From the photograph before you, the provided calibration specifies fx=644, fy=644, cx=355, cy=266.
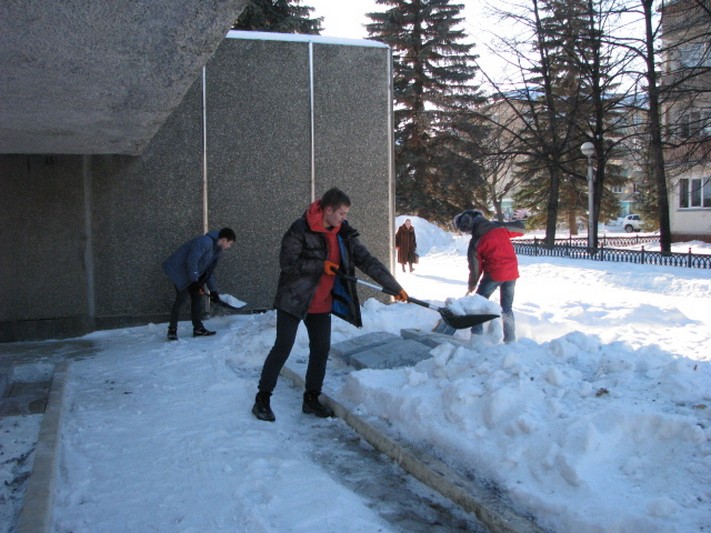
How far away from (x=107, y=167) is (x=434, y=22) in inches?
1070

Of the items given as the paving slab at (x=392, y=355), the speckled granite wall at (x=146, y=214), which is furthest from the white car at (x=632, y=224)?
the paving slab at (x=392, y=355)

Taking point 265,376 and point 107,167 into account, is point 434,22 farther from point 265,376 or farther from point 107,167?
point 265,376

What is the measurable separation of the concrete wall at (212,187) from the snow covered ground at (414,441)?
283 centimetres

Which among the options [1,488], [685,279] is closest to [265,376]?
[1,488]

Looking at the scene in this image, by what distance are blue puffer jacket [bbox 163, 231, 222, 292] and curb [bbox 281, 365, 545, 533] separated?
150 inches

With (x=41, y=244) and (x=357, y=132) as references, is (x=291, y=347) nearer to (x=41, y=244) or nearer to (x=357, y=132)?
(x=41, y=244)

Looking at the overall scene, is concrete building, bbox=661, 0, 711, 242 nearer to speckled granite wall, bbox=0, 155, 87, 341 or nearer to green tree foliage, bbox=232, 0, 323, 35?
green tree foliage, bbox=232, 0, 323, 35

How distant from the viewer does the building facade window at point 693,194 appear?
28453 mm

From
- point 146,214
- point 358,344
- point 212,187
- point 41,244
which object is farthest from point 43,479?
point 212,187

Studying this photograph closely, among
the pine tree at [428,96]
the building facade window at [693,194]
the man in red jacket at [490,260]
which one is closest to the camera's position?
the man in red jacket at [490,260]

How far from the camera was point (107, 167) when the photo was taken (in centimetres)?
864

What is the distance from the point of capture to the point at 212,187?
9.09m

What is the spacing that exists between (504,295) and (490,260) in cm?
45

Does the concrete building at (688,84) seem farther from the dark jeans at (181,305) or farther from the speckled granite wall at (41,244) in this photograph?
the speckled granite wall at (41,244)
